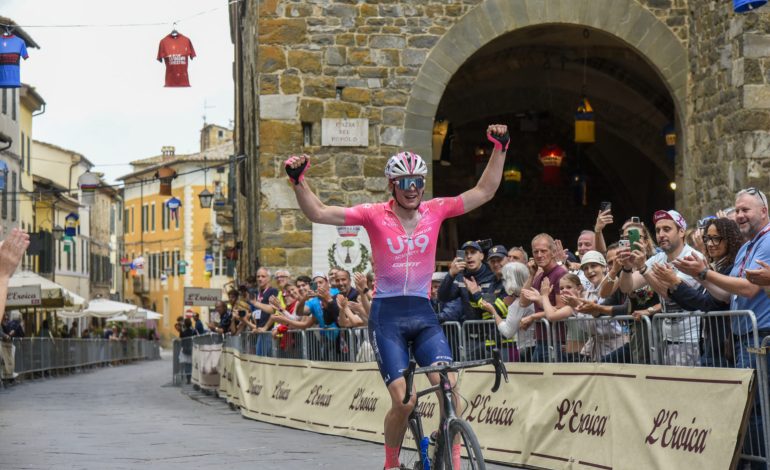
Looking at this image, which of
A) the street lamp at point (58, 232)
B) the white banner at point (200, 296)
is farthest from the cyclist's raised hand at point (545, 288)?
the street lamp at point (58, 232)

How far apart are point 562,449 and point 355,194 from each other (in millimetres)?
10322

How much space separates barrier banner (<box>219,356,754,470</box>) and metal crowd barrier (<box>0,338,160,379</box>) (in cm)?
1776

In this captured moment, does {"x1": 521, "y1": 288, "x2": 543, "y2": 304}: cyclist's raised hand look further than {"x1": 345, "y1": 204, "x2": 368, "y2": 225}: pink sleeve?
Yes

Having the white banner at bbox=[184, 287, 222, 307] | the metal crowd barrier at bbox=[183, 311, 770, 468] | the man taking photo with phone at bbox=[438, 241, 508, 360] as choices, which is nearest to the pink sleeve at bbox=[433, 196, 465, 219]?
the metal crowd barrier at bbox=[183, 311, 770, 468]

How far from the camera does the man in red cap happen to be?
28.0 ft

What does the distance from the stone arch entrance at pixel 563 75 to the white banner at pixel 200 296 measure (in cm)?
614

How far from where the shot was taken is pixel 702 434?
8109 mm

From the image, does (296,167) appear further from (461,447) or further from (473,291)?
(473,291)

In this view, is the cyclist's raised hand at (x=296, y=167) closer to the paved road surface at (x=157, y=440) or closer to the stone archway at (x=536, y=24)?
the paved road surface at (x=157, y=440)

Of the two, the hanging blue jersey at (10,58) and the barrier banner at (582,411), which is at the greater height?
the hanging blue jersey at (10,58)

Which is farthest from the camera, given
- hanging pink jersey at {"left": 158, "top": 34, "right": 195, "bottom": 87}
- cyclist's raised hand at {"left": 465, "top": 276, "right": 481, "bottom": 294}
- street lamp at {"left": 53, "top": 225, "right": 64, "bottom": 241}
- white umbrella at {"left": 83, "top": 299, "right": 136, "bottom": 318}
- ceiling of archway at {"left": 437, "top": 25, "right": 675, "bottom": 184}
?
street lamp at {"left": 53, "top": 225, "right": 64, "bottom": 241}

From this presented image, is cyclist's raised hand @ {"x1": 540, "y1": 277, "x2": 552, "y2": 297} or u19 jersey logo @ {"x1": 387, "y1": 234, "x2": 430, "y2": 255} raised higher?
u19 jersey logo @ {"x1": 387, "y1": 234, "x2": 430, "y2": 255}

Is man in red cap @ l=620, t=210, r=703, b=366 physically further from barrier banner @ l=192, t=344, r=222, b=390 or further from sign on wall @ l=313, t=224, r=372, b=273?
barrier banner @ l=192, t=344, r=222, b=390

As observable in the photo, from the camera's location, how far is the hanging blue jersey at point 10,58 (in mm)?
21188
